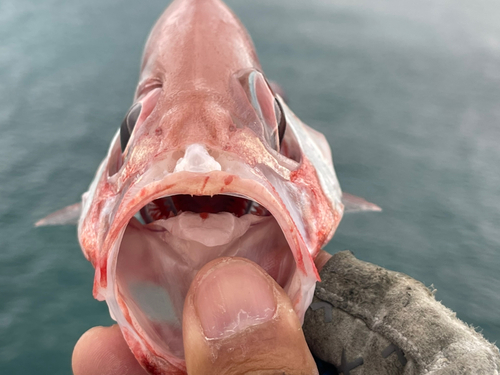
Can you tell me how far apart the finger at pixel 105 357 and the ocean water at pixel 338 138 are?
31.1 inches

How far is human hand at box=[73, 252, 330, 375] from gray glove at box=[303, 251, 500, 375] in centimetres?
29

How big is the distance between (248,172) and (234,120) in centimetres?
17

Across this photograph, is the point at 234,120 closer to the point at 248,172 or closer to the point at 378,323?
the point at 248,172

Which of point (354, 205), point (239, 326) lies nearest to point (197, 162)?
point (239, 326)

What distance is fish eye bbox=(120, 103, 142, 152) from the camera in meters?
1.18

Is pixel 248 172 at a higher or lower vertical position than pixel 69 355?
higher

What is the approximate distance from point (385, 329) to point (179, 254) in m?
0.54

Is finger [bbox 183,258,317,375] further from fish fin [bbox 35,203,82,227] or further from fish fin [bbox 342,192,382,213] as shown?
fish fin [bbox 35,203,82,227]

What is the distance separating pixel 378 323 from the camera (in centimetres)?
119

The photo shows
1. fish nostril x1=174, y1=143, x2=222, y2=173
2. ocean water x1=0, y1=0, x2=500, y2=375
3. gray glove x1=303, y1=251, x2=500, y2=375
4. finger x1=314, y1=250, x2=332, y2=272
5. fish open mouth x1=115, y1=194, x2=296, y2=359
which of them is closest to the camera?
fish nostril x1=174, y1=143, x2=222, y2=173

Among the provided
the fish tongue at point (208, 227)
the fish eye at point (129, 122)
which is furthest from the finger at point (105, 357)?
the fish eye at point (129, 122)

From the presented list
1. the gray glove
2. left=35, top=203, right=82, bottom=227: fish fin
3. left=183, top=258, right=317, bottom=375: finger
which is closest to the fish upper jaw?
left=183, top=258, right=317, bottom=375: finger

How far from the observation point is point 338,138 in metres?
3.03

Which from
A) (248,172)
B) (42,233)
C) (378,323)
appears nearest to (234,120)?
(248,172)
